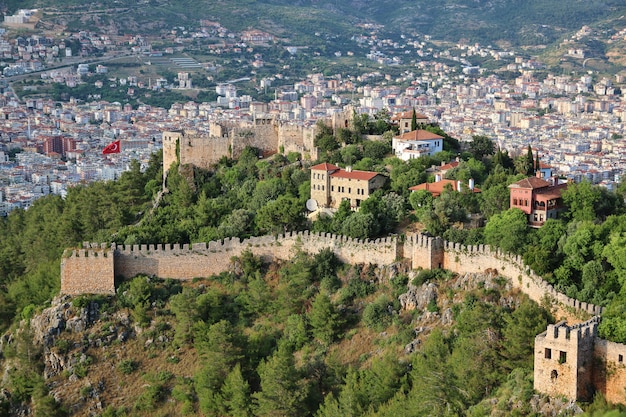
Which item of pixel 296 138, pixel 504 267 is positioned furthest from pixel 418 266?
pixel 296 138

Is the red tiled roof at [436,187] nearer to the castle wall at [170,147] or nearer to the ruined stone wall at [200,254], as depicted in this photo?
the ruined stone wall at [200,254]

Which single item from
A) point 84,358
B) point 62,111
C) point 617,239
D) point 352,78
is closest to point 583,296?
point 617,239

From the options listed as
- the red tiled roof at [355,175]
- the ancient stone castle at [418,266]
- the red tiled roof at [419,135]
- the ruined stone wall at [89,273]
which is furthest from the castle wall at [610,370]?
the red tiled roof at [419,135]

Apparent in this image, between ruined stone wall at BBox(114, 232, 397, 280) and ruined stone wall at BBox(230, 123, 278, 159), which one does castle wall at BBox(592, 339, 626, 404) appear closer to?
ruined stone wall at BBox(114, 232, 397, 280)

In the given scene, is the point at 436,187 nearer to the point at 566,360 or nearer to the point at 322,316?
the point at 322,316

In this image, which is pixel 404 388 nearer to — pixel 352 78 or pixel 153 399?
pixel 153 399

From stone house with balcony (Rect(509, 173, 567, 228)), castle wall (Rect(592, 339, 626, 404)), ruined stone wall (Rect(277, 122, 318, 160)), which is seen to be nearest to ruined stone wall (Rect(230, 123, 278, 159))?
ruined stone wall (Rect(277, 122, 318, 160))
